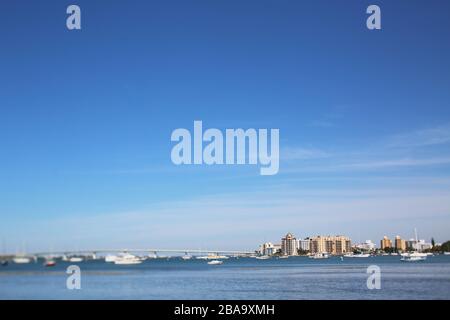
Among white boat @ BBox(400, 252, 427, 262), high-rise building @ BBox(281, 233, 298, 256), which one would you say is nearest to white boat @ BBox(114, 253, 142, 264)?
high-rise building @ BBox(281, 233, 298, 256)

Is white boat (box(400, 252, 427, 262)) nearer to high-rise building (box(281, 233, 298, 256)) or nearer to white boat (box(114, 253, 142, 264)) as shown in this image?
high-rise building (box(281, 233, 298, 256))

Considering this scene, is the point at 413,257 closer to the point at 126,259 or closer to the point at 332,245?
the point at 332,245

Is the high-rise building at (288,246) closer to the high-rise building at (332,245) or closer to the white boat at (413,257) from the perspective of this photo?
the high-rise building at (332,245)

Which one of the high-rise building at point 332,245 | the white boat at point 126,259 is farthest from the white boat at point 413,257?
the white boat at point 126,259

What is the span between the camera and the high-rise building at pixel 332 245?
230 ft

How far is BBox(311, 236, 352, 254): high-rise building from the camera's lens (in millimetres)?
70188

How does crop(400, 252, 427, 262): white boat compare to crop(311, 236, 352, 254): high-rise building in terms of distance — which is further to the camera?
crop(400, 252, 427, 262): white boat

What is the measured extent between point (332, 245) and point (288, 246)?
5.78 meters

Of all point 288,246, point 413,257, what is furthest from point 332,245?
point 413,257

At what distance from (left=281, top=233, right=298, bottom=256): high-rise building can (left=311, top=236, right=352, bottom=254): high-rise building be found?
2795 mm
